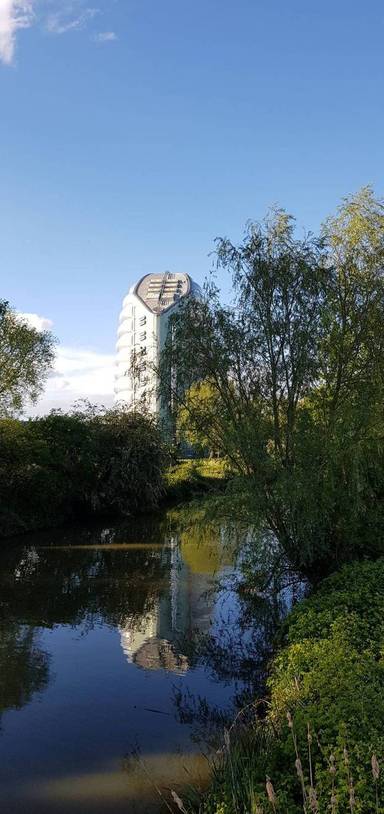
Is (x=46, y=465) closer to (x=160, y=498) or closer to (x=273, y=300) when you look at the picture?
(x=160, y=498)

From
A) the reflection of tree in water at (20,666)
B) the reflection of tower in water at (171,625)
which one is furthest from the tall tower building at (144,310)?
the reflection of tree in water at (20,666)

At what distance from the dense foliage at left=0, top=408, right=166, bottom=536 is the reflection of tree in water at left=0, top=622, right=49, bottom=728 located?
1089 centimetres

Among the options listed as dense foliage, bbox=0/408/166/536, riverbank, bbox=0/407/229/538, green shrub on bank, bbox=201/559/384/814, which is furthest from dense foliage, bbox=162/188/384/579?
dense foliage, bbox=0/408/166/536

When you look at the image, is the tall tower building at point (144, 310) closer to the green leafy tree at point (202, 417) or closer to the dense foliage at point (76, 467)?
the dense foliage at point (76, 467)

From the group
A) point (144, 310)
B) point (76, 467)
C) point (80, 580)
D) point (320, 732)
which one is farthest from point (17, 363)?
point (144, 310)

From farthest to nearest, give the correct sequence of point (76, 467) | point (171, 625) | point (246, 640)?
point (76, 467) < point (171, 625) < point (246, 640)

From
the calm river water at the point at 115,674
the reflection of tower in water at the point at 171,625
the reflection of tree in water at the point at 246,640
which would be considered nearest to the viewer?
the calm river water at the point at 115,674

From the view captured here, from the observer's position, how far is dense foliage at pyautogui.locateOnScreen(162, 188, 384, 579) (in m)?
12.1

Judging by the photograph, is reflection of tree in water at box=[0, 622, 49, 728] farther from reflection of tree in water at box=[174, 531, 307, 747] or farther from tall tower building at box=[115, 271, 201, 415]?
tall tower building at box=[115, 271, 201, 415]

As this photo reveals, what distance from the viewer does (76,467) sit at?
2808 cm

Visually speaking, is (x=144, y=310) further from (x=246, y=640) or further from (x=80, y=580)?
(x=246, y=640)

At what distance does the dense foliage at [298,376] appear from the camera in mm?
12141

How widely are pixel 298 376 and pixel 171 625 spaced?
5568mm

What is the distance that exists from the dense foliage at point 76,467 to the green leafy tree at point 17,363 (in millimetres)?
2569
